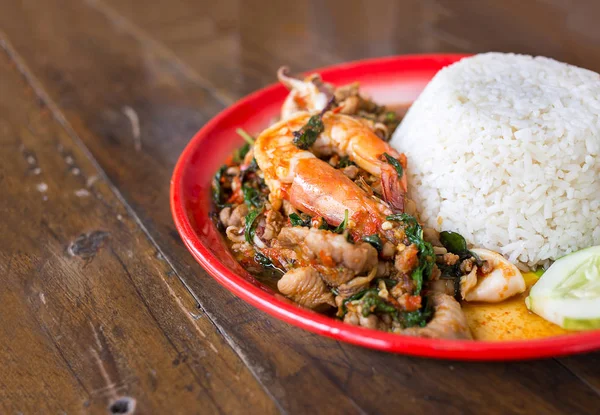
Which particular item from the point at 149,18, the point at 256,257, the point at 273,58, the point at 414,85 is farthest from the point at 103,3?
the point at 256,257

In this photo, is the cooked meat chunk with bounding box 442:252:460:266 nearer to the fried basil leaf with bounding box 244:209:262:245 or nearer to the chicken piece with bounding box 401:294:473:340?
the chicken piece with bounding box 401:294:473:340

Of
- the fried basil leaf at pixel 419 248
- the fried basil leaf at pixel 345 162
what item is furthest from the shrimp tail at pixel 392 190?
the fried basil leaf at pixel 345 162

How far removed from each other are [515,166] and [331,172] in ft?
3.04

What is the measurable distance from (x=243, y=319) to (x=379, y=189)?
39.0 inches

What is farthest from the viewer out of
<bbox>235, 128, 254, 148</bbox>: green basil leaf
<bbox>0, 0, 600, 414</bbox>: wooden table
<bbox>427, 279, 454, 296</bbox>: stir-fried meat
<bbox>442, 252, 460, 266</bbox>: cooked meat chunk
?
<bbox>235, 128, 254, 148</bbox>: green basil leaf

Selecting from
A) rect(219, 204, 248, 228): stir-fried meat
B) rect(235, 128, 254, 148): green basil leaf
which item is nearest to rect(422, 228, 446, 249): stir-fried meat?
rect(219, 204, 248, 228): stir-fried meat

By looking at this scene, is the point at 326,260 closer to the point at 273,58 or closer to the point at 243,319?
the point at 243,319

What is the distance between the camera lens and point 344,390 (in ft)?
7.38

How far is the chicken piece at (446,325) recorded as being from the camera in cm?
231

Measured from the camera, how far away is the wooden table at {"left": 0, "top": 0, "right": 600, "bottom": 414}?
7.45ft

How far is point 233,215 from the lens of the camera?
10.4 feet

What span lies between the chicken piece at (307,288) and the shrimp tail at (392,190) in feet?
1.85

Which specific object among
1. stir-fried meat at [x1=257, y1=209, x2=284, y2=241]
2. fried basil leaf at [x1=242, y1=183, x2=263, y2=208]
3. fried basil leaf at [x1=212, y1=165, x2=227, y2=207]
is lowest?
fried basil leaf at [x1=212, y1=165, x2=227, y2=207]

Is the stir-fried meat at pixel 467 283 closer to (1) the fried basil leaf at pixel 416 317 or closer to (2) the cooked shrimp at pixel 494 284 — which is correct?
(2) the cooked shrimp at pixel 494 284
